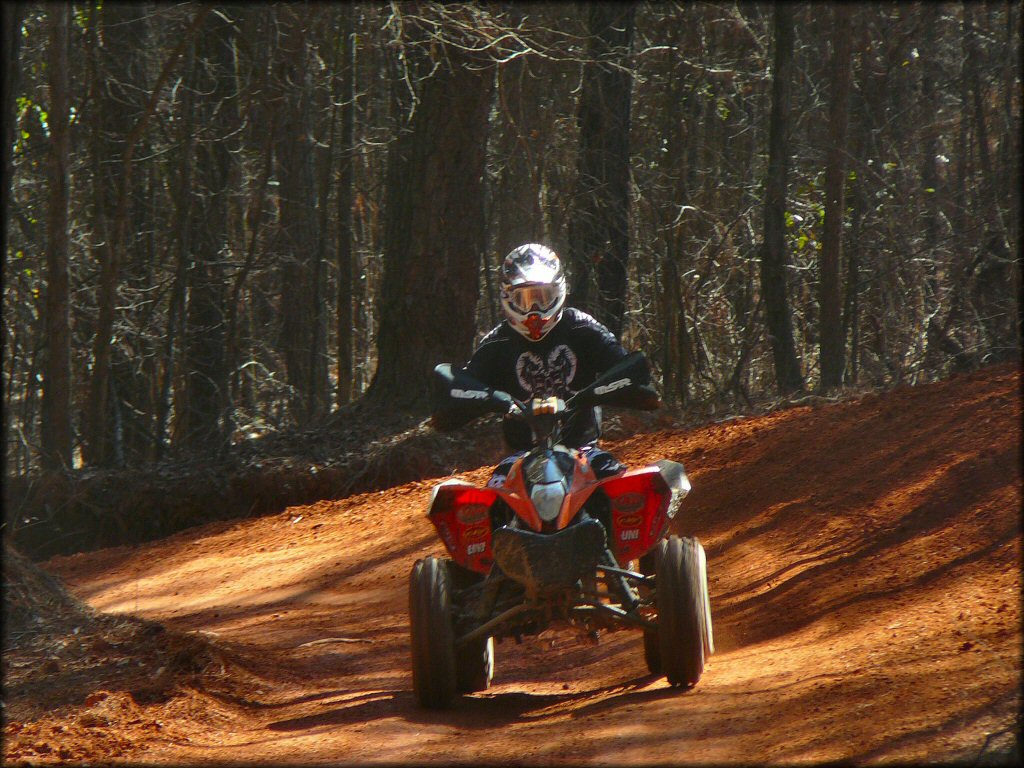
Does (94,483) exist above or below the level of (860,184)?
below

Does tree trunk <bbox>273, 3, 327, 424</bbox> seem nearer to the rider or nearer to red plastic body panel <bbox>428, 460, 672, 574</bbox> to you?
the rider

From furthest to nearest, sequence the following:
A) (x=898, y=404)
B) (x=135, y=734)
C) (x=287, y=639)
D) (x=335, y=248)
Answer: (x=335, y=248) < (x=898, y=404) < (x=287, y=639) < (x=135, y=734)

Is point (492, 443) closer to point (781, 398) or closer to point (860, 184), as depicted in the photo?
point (781, 398)

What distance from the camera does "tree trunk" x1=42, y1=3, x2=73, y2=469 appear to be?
44.6 ft

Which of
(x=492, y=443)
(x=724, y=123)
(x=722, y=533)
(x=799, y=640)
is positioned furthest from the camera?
(x=724, y=123)

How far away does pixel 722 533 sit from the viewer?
9.42 metres

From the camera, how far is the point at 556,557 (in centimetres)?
550

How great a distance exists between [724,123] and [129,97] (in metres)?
9.50

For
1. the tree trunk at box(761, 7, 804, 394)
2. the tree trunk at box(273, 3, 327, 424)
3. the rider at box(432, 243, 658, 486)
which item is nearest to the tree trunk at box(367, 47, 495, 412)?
the tree trunk at box(761, 7, 804, 394)

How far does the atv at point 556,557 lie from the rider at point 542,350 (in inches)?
9.2

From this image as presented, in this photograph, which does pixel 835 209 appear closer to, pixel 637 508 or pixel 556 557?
pixel 637 508

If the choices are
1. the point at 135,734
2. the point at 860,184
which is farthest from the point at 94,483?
the point at 860,184

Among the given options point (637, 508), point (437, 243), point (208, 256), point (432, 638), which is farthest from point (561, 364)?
point (208, 256)

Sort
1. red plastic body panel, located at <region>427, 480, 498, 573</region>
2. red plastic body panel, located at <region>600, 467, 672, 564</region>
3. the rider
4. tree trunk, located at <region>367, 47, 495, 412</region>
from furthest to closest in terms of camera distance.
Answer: tree trunk, located at <region>367, 47, 495, 412</region>, the rider, red plastic body panel, located at <region>427, 480, 498, 573</region>, red plastic body panel, located at <region>600, 467, 672, 564</region>
